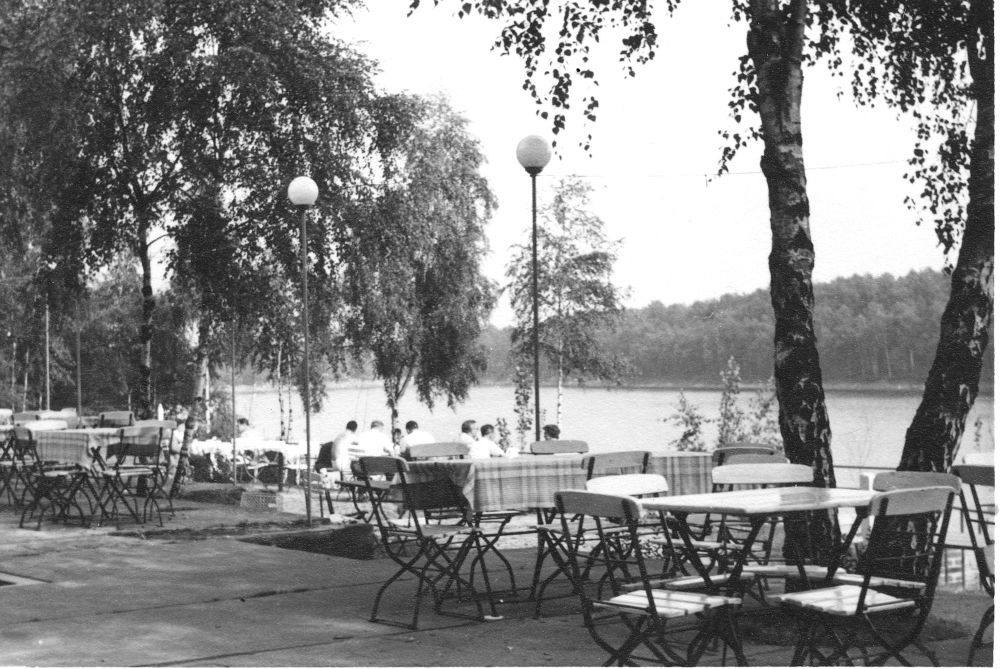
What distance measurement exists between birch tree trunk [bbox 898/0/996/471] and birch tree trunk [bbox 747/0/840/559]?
0.52 m

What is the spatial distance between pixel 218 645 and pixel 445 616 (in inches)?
42.6

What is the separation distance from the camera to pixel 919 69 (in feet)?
23.4

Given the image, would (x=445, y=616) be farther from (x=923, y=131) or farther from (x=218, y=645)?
(x=923, y=131)

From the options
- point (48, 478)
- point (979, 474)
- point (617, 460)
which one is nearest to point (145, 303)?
point (48, 478)

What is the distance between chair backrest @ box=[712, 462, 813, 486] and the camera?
502cm

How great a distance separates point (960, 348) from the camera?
588 centimetres

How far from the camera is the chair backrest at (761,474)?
502cm

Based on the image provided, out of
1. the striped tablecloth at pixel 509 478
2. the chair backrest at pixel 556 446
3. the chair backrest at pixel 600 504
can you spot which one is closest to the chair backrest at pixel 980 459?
the striped tablecloth at pixel 509 478

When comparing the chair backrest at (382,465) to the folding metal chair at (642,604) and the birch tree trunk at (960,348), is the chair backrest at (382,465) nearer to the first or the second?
the folding metal chair at (642,604)

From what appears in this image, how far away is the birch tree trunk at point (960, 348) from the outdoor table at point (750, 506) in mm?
1347

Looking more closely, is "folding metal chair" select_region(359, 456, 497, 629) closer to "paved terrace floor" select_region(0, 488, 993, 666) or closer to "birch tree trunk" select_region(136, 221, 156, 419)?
"paved terrace floor" select_region(0, 488, 993, 666)

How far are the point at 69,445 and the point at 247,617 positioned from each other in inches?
153

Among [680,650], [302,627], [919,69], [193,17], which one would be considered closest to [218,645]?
[302,627]

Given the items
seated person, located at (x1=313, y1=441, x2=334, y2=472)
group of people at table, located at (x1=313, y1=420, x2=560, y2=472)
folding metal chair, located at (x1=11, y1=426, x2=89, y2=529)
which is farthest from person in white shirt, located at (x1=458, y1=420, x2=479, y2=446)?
folding metal chair, located at (x1=11, y1=426, x2=89, y2=529)
